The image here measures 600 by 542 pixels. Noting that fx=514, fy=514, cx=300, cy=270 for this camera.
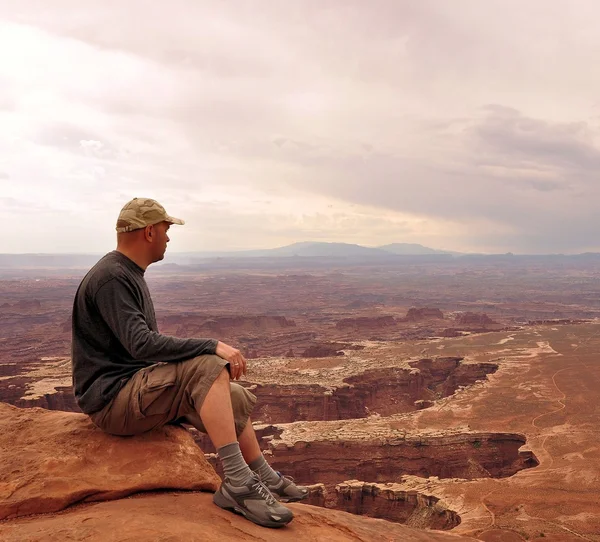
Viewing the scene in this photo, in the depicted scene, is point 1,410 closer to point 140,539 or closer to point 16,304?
point 140,539

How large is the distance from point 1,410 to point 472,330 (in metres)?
72.9

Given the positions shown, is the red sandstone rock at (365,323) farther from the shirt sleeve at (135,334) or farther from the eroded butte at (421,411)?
the shirt sleeve at (135,334)

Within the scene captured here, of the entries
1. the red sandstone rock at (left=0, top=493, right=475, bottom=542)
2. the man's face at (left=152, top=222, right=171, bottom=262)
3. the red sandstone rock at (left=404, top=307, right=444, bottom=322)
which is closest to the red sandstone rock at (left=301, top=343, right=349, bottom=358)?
the red sandstone rock at (left=404, top=307, right=444, bottom=322)

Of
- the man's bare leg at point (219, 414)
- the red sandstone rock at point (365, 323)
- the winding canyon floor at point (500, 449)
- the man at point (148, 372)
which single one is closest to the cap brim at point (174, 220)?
the man at point (148, 372)

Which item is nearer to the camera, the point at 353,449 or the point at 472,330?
the point at 353,449

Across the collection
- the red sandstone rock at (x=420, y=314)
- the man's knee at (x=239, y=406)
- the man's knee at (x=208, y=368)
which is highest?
the man's knee at (x=208, y=368)

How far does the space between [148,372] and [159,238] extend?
1.22 m

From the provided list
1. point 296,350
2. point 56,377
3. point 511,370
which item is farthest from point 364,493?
point 296,350

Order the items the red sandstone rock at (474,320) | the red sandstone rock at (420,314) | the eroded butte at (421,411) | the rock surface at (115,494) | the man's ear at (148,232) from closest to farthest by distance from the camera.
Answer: the rock surface at (115,494) < the man's ear at (148,232) < the eroded butte at (421,411) < the red sandstone rock at (474,320) < the red sandstone rock at (420,314)

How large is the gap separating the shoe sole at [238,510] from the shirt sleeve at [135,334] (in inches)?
46.5

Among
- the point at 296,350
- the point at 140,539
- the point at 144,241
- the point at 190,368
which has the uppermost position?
the point at 144,241

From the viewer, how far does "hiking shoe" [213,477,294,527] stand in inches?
161

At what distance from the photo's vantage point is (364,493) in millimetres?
19766

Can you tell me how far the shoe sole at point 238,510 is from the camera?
13.4 ft
